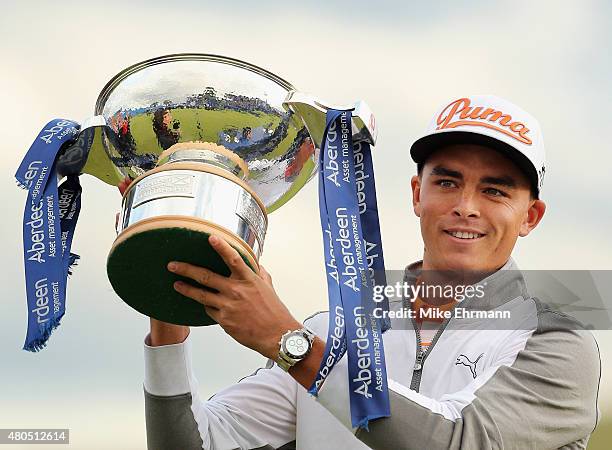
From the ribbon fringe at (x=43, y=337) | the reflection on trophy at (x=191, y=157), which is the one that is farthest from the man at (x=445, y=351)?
the ribbon fringe at (x=43, y=337)

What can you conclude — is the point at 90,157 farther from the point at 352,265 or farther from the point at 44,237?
the point at 352,265

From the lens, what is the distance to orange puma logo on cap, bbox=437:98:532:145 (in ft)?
12.5

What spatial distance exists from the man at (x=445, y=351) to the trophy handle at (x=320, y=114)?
1.97ft

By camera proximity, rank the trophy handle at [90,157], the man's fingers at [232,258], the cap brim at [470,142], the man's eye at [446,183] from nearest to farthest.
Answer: the man's fingers at [232,258]
the trophy handle at [90,157]
the cap brim at [470,142]
the man's eye at [446,183]

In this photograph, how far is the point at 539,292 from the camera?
157 inches

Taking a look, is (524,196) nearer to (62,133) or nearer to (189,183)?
(189,183)

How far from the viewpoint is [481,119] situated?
12.7 feet

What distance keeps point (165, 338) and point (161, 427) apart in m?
0.34

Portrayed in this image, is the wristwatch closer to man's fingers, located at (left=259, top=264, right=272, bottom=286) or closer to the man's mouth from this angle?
man's fingers, located at (left=259, top=264, right=272, bottom=286)

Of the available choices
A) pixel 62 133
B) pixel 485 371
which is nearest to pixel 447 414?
pixel 485 371

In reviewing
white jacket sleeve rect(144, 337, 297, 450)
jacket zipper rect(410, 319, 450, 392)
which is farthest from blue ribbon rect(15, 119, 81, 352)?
jacket zipper rect(410, 319, 450, 392)

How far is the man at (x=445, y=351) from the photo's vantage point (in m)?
3.02

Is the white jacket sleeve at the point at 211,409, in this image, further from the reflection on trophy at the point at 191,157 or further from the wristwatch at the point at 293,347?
the wristwatch at the point at 293,347

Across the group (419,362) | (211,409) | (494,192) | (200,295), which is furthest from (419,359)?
(200,295)
